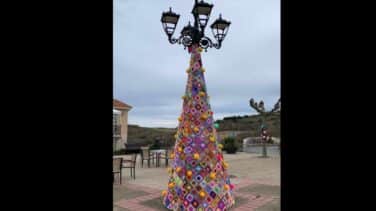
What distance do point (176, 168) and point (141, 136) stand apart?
14.7m

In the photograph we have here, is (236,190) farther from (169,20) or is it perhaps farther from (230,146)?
(230,146)

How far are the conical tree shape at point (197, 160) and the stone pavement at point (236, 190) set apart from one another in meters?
0.71

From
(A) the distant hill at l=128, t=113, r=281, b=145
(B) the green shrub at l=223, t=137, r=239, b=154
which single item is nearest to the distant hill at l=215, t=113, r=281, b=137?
(A) the distant hill at l=128, t=113, r=281, b=145

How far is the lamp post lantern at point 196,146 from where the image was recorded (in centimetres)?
432

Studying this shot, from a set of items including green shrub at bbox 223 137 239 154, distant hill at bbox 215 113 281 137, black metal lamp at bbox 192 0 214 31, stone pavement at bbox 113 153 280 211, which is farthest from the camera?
distant hill at bbox 215 113 281 137

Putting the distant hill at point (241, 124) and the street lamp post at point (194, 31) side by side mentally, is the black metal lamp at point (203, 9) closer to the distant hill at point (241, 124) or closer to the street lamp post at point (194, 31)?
the street lamp post at point (194, 31)

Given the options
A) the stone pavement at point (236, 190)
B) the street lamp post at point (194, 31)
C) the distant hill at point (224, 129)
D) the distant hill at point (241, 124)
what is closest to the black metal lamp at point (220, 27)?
the street lamp post at point (194, 31)

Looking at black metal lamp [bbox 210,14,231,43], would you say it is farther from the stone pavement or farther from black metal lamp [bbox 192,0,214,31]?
the stone pavement

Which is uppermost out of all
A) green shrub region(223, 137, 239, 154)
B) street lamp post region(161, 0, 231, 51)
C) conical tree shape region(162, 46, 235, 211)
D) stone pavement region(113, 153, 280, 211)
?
street lamp post region(161, 0, 231, 51)

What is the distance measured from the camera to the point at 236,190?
6449mm

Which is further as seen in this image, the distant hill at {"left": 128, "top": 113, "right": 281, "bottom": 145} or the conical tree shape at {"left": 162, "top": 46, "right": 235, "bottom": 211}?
the distant hill at {"left": 128, "top": 113, "right": 281, "bottom": 145}

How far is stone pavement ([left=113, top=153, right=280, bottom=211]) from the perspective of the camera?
16.9 feet
